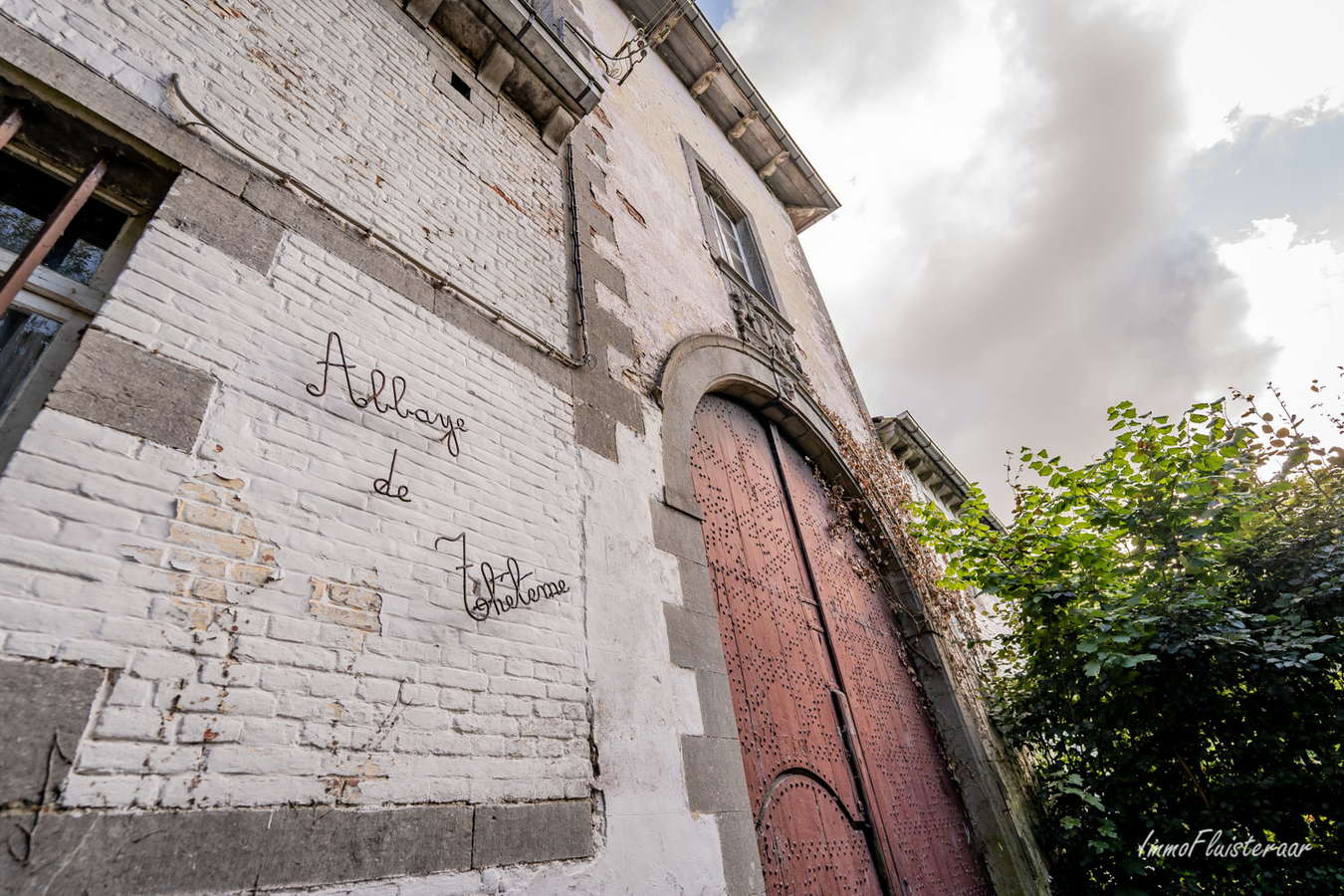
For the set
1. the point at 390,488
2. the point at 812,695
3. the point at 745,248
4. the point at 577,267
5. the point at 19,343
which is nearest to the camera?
the point at 19,343

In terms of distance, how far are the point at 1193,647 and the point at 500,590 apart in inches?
174

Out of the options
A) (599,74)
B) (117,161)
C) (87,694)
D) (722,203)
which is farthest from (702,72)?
(87,694)

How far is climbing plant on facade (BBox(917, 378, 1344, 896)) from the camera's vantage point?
3.79 meters

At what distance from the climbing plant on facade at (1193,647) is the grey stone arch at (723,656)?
0.65m

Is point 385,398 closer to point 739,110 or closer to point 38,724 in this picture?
point 38,724

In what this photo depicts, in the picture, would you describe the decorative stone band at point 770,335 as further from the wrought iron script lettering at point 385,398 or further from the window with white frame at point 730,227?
the wrought iron script lettering at point 385,398

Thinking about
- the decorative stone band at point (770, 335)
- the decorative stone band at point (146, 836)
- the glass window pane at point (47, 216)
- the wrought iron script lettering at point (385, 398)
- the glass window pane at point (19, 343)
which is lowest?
the decorative stone band at point (146, 836)

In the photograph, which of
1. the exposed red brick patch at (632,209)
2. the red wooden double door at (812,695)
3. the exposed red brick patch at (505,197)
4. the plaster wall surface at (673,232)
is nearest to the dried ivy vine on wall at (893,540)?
the red wooden double door at (812,695)

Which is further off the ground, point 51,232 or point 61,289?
point 51,232

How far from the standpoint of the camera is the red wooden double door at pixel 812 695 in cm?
345

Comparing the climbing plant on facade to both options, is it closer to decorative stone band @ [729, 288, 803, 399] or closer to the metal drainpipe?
decorative stone band @ [729, 288, 803, 399]

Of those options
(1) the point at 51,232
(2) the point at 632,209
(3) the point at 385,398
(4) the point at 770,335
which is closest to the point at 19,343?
(1) the point at 51,232

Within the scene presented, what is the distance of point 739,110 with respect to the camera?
892 centimetres

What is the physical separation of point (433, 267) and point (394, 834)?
91.0 inches
